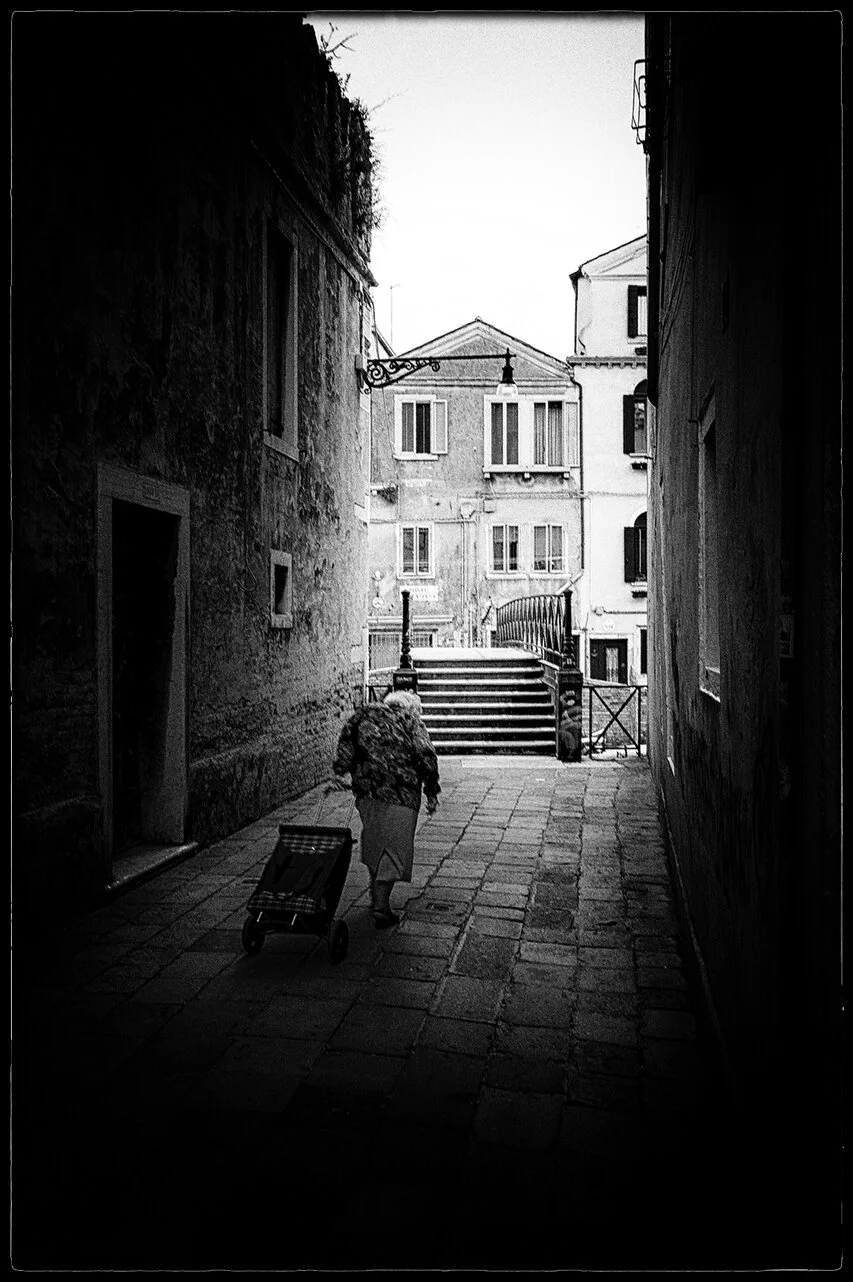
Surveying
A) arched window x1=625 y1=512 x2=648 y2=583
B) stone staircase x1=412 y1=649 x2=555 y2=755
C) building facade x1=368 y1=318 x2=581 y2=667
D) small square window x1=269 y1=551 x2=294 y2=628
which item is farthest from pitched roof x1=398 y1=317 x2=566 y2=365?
small square window x1=269 y1=551 x2=294 y2=628

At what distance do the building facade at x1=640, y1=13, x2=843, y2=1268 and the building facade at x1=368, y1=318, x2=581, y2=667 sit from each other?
2260 centimetres

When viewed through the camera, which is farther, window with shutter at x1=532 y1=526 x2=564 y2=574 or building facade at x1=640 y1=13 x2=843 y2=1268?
window with shutter at x1=532 y1=526 x2=564 y2=574

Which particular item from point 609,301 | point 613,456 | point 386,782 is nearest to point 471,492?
point 613,456

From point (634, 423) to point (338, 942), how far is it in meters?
24.0

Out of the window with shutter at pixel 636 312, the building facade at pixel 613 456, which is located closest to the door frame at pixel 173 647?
the building facade at pixel 613 456

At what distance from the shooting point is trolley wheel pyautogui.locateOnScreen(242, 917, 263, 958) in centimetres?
514

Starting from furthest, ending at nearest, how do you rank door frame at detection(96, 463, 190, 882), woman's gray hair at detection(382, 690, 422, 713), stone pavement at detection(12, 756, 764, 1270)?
door frame at detection(96, 463, 190, 882), woman's gray hair at detection(382, 690, 422, 713), stone pavement at detection(12, 756, 764, 1270)

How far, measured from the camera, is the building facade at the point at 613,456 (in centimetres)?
2648

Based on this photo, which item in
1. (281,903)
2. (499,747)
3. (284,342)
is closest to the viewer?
(281,903)

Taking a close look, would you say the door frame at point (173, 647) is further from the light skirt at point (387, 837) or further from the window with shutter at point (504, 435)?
the window with shutter at point (504, 435)

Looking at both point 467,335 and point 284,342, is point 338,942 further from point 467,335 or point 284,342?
point 467,335

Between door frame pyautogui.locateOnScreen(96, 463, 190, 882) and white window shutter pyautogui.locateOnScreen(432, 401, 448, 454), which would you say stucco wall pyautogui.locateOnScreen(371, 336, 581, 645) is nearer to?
white window shutter pyautogui.locateOnScreen(432, 401, 448, 454)

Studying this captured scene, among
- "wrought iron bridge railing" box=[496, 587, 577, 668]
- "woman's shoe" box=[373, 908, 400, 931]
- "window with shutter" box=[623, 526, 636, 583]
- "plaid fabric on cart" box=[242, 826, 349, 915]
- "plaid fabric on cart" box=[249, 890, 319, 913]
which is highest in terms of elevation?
"window with shutter" box=[623, 526, 636, 583]

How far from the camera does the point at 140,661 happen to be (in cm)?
733
